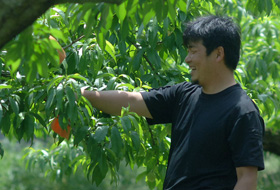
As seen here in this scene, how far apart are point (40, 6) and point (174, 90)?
4.41ft

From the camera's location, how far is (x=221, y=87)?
2.71m

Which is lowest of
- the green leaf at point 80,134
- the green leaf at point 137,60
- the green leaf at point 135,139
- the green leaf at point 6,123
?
the green leaf at point 135,139

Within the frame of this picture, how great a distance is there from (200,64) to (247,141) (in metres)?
0.43

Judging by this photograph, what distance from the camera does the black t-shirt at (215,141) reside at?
2.53 metres

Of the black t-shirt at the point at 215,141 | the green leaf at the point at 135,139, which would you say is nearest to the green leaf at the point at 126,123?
the green leaf at the point at 135,139

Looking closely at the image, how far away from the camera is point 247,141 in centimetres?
251

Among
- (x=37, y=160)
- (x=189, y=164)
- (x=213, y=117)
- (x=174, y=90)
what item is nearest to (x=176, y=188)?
(x=189, y=164)

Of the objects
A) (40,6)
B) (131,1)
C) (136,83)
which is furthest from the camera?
(136,83)

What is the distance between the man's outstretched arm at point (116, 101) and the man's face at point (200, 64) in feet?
1.30

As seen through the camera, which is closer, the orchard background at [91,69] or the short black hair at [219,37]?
the orchard background at [91,69]

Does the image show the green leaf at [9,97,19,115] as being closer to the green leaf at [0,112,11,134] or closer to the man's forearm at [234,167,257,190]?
the green leaf at [0,112,11,134]

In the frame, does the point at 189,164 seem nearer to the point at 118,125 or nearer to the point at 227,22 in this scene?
the point at 118,125

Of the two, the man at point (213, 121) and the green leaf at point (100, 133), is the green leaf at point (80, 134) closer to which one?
the green leaf at point (100, 133)

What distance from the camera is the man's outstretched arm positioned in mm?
3025
